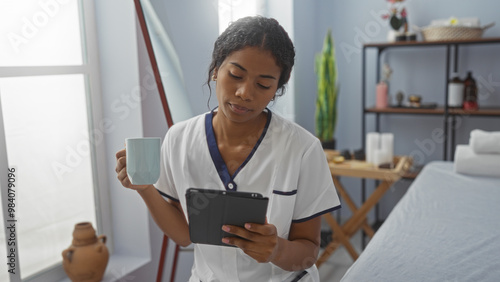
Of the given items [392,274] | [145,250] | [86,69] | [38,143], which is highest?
[86,69]

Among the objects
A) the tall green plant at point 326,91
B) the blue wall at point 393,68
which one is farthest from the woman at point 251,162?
the blue wall at point 393,68

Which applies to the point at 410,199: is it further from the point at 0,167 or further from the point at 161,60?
the point at 0,167

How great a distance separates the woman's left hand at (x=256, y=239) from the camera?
957mm

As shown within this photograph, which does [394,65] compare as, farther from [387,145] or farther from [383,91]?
[387,145]

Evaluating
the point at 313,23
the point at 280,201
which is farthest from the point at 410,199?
the point at 313,23

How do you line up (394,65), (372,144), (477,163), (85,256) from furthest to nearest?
(394,65) < (372,144) < (477,163) < (85,256)

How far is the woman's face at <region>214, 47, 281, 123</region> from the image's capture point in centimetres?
105

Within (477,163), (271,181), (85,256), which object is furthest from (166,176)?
(477,163)

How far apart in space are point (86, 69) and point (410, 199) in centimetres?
141

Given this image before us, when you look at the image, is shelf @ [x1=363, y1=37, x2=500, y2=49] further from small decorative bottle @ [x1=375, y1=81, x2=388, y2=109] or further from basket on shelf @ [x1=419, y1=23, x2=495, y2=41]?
small decorative bottle @ [x1=375, y1=81, x2=388, y2=109]

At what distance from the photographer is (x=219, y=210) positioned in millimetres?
969

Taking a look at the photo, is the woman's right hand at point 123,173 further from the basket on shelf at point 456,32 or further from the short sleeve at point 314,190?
the basket on shelf at point 456,32

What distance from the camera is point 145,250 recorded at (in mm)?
2047

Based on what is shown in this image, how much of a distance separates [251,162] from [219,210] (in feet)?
0.72
